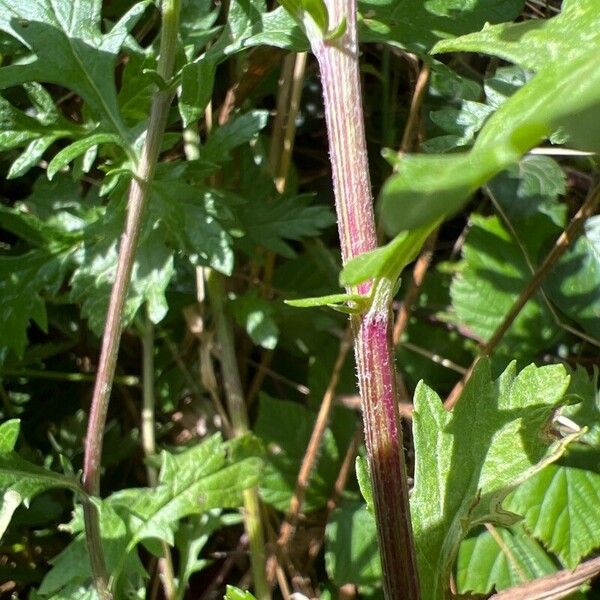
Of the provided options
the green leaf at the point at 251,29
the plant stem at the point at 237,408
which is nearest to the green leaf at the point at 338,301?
the green leaf at the point at 251,29

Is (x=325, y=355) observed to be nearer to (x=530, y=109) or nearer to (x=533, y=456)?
(x=533, y=456)

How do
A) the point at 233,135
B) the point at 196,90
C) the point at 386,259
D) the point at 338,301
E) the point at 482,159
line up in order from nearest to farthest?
the point at 482,159
the point at 386,259
the point at 338,301
the point at 196,90
the point at 233,135

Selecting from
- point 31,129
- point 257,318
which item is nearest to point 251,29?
point 31,129

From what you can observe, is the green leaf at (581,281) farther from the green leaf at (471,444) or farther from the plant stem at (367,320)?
the plant stem at (367,320)

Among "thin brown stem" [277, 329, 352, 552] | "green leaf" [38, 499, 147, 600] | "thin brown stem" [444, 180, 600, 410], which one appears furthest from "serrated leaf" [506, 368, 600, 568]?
"green leaf" [38, 499, 147, 600]

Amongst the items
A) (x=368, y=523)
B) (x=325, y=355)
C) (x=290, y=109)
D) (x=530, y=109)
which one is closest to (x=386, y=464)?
(x=530, y=109)

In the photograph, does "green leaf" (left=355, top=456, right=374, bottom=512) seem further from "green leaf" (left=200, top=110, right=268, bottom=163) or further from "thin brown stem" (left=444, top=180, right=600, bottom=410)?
"green leaf" (left=200, top=110, right=268, bottom=163)

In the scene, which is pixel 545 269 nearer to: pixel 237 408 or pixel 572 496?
pixel 572 496
